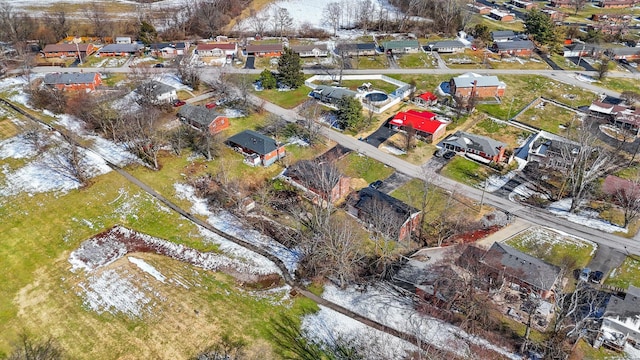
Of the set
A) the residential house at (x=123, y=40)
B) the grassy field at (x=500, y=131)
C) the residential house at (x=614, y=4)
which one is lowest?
the grassy field at (x=500, y=131)

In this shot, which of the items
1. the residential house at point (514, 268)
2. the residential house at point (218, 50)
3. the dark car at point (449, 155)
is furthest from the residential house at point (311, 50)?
the residential house at point (514, 268)

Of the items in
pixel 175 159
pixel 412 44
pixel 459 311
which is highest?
pixel 412 44

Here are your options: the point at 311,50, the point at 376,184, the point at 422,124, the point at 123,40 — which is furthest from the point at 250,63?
the point at 376,184

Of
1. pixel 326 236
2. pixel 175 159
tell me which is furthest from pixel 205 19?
pixel 326 236

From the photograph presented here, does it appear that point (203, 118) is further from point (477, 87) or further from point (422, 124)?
point (477, 87)

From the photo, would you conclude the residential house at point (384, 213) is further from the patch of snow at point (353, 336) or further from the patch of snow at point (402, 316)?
the patch of snow at point (353, 336)

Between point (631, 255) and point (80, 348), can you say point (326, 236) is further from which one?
point (631, 255)

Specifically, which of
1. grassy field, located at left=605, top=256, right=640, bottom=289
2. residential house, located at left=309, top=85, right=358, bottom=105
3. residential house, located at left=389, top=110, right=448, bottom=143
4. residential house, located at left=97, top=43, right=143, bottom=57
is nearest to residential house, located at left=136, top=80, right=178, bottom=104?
residential house, located at left=309, top=85, right=358, bottom=105
